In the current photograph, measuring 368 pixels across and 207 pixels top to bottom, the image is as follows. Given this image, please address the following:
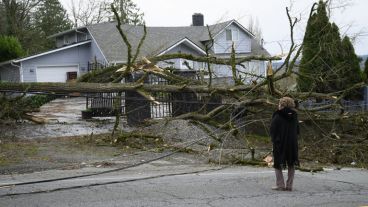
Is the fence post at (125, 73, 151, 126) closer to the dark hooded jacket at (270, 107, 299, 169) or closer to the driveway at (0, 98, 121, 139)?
the driveway at (0, 98, 121, 139)

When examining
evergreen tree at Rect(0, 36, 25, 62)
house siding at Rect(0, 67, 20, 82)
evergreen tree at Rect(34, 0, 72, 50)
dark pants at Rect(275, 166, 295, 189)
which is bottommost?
dark pants at Rect(275, 166, 295, 189)

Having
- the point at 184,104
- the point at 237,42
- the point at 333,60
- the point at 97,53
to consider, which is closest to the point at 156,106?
the point at 184,104

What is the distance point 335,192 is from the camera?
26.4ft

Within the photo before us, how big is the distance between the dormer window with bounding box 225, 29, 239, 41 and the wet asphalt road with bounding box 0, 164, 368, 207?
94.2 ft

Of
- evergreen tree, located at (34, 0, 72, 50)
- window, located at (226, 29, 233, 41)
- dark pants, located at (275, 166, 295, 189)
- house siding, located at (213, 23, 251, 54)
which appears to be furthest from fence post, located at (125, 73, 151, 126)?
evergreen tree, located at (34, 0, 72, 50)

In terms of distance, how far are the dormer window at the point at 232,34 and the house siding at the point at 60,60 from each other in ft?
32.4

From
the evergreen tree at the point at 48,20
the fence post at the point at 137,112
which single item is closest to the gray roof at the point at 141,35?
the evergreen tree at the point at 48,20

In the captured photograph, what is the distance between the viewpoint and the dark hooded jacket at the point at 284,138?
784 cm

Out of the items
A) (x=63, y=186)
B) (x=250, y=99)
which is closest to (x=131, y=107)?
(x=250, y=99)

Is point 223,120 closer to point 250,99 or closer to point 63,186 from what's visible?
point 250,99

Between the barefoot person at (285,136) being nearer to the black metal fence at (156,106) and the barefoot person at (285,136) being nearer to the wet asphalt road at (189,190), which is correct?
the wet asphalt road at (189,190)

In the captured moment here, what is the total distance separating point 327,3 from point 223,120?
162 inches

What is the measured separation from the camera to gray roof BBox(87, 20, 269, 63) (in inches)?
1309

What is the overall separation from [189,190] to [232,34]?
31.4 metres
